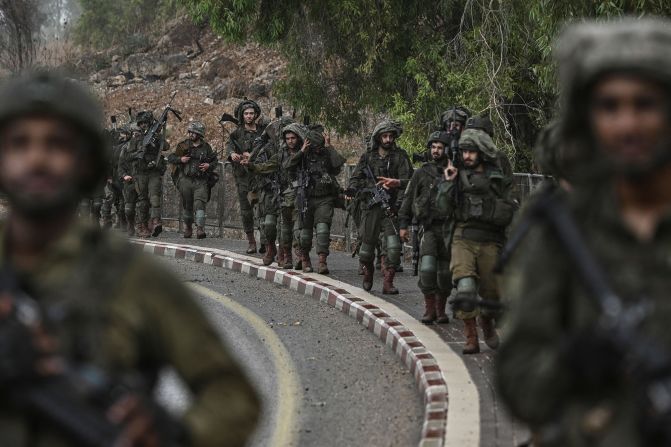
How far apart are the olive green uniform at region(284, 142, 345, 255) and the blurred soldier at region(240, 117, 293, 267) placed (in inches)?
19.7

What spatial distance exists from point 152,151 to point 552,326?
20.3m

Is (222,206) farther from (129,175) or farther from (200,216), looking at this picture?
(129,175)

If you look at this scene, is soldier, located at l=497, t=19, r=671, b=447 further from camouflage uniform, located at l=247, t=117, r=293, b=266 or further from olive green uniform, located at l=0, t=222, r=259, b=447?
camouflage uniform, located at l=247, t=117, r=293, b=266

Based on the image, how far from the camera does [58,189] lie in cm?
274

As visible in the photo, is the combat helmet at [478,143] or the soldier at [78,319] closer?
the soldier at [78,319]

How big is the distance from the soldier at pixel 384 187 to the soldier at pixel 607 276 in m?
11.7

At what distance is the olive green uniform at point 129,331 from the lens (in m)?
2.63

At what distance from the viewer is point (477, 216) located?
35.1 ft

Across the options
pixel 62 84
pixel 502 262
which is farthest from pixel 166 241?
pixel 62 84

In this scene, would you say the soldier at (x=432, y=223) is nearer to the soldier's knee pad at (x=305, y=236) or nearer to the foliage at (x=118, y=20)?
the soldier's knee pad at (x=305, y=236)

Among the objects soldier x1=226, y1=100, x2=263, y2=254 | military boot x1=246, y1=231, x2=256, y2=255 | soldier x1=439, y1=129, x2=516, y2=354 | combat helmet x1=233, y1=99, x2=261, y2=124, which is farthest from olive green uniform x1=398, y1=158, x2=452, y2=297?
military boot x1=246, y1=231, x2=256, y2=255

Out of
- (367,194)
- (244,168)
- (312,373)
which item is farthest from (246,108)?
(312,373)

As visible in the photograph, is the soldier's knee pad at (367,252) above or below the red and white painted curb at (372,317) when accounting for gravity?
above

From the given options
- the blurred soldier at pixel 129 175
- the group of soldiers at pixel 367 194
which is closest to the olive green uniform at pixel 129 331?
the group of soldiers at pixel 367 194
